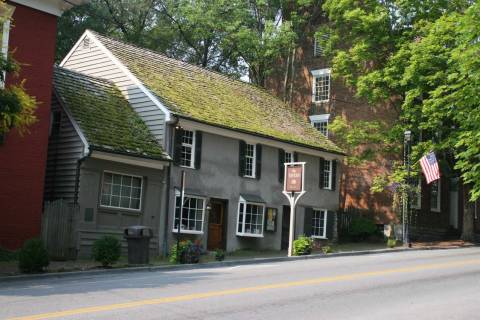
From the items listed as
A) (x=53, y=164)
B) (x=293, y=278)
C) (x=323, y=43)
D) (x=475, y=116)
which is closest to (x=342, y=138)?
(x=323, y=43)

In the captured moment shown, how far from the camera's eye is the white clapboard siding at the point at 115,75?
23297 mm

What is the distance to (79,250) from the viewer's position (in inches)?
772

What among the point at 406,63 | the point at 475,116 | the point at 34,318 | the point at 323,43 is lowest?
the point at 34,318

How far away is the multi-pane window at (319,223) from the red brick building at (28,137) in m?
14.1

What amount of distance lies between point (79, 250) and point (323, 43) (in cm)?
1930

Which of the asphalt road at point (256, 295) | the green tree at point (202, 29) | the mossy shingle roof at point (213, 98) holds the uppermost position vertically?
the green tree at point (202, 29)

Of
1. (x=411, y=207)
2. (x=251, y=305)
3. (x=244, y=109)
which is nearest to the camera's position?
(x=251, y=305)

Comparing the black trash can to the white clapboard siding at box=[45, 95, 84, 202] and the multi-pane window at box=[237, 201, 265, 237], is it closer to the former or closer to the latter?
the white clapboard siding at box=[45, 95, 84, 202]

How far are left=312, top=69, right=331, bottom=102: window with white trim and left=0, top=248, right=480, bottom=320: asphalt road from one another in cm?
2120

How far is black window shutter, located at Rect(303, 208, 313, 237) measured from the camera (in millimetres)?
28375

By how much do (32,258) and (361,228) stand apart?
1947cm

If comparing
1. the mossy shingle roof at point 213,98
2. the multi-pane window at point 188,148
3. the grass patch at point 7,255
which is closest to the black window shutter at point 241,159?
the mossy shingle roof at point 213,98

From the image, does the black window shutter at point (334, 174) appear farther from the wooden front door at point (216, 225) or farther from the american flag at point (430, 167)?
the wooden front door at point (216, 225)

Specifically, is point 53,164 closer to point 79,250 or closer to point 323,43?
point 79,250
